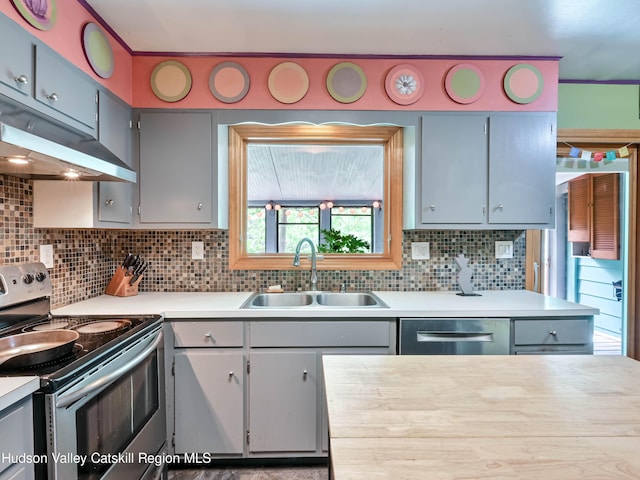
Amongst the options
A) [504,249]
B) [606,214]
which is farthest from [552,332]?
[606,214]

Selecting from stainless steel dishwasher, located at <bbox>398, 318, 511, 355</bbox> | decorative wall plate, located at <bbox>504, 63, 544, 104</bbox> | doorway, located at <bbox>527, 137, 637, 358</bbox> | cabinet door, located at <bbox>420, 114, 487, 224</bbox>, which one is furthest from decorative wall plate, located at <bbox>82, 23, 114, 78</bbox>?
doorway, located at <bbox>527, 137, 637, 358</bbox>

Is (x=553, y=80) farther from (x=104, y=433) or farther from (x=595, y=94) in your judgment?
(x=104, y=433)

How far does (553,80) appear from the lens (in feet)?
7.16

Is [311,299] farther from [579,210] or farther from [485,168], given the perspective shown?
[579,210]

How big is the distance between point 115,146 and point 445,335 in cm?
210

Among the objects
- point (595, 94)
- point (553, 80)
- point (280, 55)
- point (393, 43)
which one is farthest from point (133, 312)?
point (595, 94)

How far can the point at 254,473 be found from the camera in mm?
1869

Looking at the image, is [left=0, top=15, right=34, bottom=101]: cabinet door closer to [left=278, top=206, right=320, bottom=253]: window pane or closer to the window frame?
the window frame

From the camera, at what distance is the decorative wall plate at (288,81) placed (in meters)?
2.11

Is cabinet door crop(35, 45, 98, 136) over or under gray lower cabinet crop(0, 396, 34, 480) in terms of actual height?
over

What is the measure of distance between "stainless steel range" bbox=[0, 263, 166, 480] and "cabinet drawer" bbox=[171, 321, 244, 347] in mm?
107

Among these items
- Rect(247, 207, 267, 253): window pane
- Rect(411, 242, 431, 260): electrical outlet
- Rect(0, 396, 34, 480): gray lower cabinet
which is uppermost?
Rect(247, 207, 267, 253): window pane

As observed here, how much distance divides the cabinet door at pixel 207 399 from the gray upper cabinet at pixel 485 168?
1.44 m

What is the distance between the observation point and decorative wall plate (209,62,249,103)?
6.89 ft
